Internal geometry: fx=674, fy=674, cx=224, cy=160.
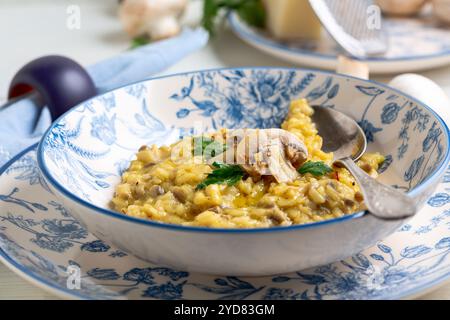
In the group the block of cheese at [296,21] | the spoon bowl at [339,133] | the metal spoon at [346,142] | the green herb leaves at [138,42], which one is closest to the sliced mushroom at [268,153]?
the metal spoon at [346,142]

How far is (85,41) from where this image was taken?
4.06 metres

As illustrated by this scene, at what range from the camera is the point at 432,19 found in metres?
3.85

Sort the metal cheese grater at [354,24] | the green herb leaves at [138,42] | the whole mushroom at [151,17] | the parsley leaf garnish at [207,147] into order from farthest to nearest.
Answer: the whole mushroom at [151,17] < the green herb leaves at [138,42] < the metal cheese grater at [354,24] < the parsley leaf garnish at [207,147]

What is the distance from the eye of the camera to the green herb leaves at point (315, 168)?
1818 mm

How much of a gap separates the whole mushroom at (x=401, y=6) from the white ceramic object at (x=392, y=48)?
0.04m

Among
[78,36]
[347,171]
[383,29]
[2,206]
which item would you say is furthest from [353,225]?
[78,36]

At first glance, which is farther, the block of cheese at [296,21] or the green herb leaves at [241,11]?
the green herb leaves at [241,11]

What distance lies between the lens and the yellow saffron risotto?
1.63 metres

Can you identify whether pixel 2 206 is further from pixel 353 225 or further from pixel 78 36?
pixel 78 36

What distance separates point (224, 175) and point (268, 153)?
0.14 metres

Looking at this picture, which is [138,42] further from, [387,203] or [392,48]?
[387,203]

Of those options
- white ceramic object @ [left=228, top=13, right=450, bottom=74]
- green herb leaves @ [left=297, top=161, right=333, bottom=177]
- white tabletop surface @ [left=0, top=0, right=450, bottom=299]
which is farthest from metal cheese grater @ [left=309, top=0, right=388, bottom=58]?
green herb leaves @ [left=297, top=161, right=333, bottom=177]

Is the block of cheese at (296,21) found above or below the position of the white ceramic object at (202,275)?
above

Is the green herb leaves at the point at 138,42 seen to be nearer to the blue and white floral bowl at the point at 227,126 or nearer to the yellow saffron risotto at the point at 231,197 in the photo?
the blue and white floral bowl at the point at 227,126
